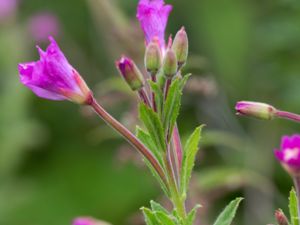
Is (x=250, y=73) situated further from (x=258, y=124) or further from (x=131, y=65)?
(x=131, y=65)

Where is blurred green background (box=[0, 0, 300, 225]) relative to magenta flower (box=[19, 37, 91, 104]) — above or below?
below

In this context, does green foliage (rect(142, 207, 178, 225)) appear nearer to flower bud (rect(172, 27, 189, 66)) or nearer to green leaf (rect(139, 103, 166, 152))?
green leaf (rect(139, 103, 166, 152))

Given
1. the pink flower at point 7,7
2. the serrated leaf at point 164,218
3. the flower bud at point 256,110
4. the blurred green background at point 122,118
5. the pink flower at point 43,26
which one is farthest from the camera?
the pink flower at point 43,26

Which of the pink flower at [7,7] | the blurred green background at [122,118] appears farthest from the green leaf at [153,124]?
the pink flower at [7,7]

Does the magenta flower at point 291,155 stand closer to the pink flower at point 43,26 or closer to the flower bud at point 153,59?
the flower bud at point 153,59

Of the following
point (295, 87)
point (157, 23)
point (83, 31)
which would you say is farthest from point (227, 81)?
point (157, 23)

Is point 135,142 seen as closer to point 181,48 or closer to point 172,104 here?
point 172,104

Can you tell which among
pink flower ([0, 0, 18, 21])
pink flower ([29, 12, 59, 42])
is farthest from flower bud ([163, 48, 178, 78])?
pink flower ([29, 12, 59, 42])
